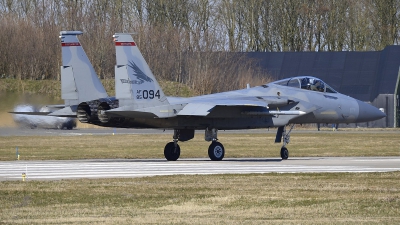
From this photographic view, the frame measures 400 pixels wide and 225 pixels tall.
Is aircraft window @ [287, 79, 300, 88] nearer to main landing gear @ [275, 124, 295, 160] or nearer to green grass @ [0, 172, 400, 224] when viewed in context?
main landing gear @ [275, 124, 295, 160]

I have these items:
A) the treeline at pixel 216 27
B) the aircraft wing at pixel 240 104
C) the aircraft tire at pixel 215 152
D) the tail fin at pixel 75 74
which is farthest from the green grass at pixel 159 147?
the treeline at pixel 216 27

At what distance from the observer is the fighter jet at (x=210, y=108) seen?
79.6 feet

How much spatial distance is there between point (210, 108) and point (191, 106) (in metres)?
0.66

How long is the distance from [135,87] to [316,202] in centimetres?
1110

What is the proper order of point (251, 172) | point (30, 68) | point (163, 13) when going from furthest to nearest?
point (163, 13)
point (30, 68)
point (251, 172)

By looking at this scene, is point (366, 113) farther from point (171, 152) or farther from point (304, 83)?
point (171, 152)

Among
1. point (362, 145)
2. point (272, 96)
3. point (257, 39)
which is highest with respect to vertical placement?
point (257, 39)

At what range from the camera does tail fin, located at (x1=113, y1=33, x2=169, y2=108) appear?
24.0 meters

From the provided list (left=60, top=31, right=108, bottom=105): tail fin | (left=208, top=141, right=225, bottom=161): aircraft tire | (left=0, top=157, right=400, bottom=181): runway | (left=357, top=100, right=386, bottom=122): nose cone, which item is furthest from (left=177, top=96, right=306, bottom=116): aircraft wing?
(left=60, top=31, right=108, bottom=105): tail fin

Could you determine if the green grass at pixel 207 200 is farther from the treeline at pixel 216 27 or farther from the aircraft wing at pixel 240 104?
the treeline at pixel 216 27

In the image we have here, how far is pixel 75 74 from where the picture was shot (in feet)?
87.2

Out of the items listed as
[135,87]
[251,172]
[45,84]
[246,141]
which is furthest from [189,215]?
[45,84]

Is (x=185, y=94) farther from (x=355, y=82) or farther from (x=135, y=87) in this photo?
(x=135, y=87)

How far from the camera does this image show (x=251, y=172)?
68.7 feet
